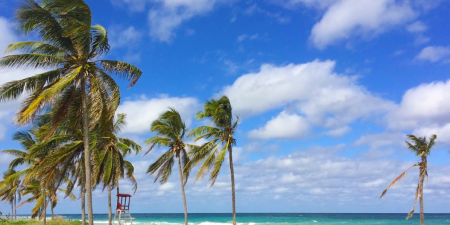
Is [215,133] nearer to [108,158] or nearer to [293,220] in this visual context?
[108,158]

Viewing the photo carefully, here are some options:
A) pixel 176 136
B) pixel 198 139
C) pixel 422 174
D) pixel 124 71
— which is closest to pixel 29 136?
pixel 176 136

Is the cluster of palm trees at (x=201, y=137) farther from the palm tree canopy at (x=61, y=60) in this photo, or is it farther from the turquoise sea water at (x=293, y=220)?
the turquoise sea water at (x=293, y=220)

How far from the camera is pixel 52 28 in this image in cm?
1399

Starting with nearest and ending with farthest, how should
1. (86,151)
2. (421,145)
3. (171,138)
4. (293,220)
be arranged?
1. (86,151)
2. (421,145)
3. (171,138)
4. (293,220)

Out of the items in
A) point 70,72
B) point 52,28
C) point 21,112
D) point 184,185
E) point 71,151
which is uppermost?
point 52,28

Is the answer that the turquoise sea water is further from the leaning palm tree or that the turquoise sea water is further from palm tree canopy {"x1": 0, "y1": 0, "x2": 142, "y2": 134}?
palm tree canopy {"x1": 0, "y1": 0, "x2": 142, "y2": 134}

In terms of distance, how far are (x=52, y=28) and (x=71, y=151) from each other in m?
5.14

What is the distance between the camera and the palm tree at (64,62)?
527 inches

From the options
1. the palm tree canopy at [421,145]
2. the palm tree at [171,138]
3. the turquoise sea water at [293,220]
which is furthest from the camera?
the turquoise sea water at [293,220]

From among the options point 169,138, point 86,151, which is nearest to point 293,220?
point 169,138

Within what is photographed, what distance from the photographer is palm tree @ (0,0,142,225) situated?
13375 millimetres

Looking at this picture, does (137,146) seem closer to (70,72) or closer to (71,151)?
(71,151)

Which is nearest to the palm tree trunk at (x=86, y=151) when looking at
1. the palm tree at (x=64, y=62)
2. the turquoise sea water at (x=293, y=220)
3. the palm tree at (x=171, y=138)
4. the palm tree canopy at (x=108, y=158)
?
the palm tree at (x=64, y=62)

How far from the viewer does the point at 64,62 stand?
47.5 feet
